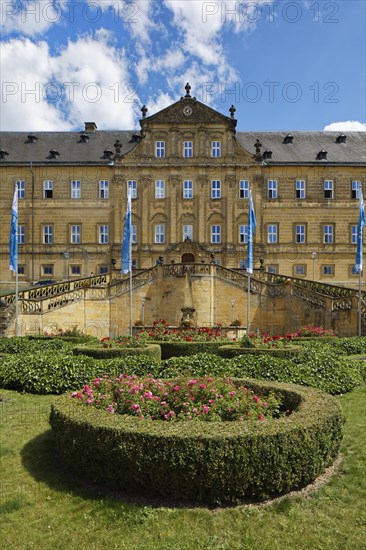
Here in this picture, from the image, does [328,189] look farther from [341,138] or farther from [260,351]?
[260,351]

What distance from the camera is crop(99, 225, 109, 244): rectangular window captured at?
41438 millimetres

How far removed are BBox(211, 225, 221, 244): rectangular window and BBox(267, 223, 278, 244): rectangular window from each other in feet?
14.6

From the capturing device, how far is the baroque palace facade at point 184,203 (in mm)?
41000

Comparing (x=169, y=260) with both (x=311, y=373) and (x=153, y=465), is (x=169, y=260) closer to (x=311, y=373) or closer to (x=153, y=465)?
(x=311, y=373)

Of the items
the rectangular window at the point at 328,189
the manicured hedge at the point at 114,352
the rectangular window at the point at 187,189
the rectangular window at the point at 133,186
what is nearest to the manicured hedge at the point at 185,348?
the manicured hedge at the point at 114,352

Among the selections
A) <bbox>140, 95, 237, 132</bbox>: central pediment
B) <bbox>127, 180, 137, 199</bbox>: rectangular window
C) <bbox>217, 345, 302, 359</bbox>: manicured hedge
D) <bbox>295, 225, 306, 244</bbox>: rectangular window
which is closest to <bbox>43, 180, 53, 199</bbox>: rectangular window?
<bbox>127, 180, 137, 199</bbox>: rectangular window

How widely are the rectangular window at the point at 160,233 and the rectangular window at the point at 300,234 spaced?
12.1m

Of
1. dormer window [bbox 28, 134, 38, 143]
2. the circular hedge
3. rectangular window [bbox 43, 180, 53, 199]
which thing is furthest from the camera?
dormer window [bbox 28, 134, 38, 143]

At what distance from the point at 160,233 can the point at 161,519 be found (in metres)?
36.6

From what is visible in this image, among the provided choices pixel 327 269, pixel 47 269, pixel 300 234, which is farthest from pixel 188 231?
pixel 47 269

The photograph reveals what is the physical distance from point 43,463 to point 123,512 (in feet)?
6.93

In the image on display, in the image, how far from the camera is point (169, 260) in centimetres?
4050

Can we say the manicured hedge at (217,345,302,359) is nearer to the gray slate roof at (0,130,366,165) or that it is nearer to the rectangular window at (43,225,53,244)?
the rectangular window at (43,225,53,244)

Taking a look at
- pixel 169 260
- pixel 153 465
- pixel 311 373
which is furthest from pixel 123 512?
pixel 169 260
